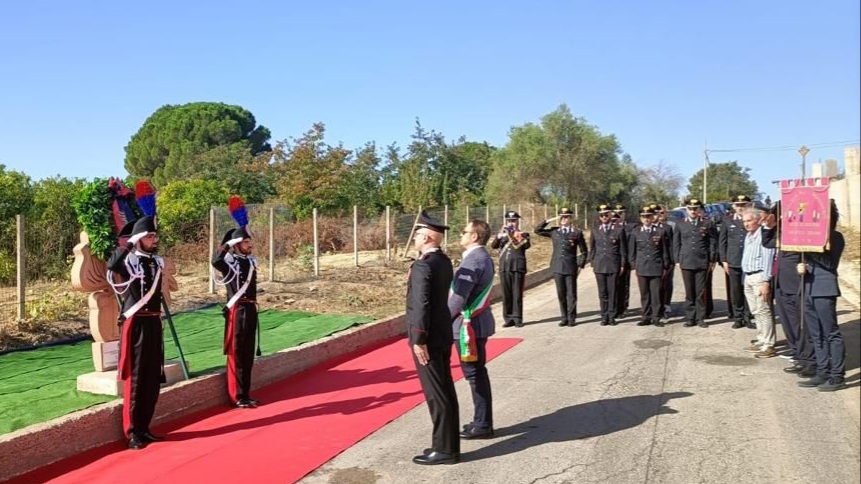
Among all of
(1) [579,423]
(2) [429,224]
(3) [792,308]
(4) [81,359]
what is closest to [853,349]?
(3) [792,308]

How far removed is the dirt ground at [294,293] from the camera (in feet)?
29.5

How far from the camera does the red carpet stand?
15.6 feet

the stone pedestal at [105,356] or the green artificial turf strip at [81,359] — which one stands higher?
the stone pedestal at [105,356]

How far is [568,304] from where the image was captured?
1054cm

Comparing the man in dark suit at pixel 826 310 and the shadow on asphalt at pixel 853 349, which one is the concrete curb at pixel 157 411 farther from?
the shadow on asphalt at pixel 853 349

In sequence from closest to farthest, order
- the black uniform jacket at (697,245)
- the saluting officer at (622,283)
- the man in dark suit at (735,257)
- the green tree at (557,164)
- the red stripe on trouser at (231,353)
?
the red stripe on trouser at (231,353), the man in dark suit at (735,257), the black uniform jacket at (697,245), the saluting officer at (622,283), the green tree at (557,164)

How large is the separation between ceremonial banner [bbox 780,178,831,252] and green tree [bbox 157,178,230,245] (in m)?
12.7

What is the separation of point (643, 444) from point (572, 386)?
1.80 metres

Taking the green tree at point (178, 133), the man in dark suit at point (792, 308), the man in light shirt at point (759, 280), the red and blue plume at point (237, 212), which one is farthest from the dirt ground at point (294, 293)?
the green tree at point (178, 133)

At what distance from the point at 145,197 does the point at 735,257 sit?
799cm

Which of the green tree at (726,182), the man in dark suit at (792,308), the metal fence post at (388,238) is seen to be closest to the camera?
the man in dark suit at (792,308)

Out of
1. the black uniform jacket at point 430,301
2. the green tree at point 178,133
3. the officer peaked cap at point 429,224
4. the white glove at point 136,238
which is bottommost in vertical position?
the black uniform jacket at point 430,301

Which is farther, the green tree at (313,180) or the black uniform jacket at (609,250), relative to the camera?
the green tree at (313,180)

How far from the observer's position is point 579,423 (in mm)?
5637
